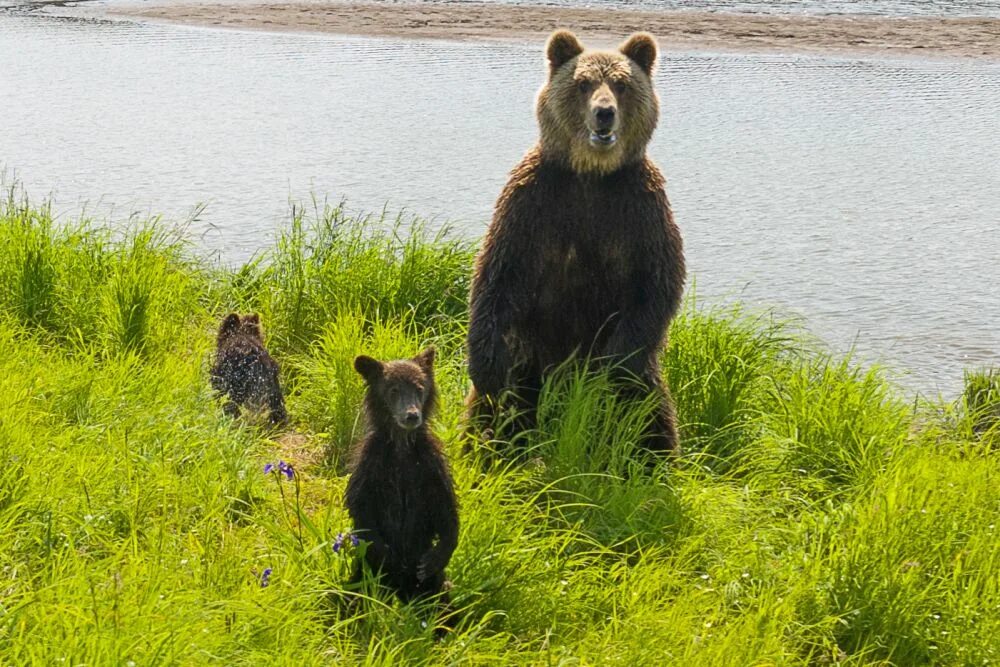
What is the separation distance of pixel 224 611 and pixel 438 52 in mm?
10297

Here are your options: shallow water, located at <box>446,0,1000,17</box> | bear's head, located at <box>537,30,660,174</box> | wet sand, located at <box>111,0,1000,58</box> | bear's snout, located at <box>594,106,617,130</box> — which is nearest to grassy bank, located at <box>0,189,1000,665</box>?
bear's head, located at <box>537,30,660,174</box>

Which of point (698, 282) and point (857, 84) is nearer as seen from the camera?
point (698, 282)

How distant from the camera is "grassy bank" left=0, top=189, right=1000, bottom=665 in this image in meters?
3.18

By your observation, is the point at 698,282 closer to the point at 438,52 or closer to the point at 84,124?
the point at 84,124

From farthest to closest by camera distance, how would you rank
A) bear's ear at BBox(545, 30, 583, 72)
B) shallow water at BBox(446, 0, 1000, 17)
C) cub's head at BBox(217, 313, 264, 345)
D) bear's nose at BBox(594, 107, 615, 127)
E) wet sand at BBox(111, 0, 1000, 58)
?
shallow water at BBox(446, 0, 1000, 17), wet sand at BBox(111, 0, 1000, 58), cub's head at BBox(217, 313, 264, 345), bear's ear at BBox(545, 30, 583, 72), bear's nose at BBox(594, 107, 615, 127)

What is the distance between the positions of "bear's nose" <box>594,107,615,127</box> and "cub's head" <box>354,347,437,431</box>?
103 centimetres

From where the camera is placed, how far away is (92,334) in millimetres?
5414

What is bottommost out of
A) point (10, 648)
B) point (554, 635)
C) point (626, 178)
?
point (554, 635)

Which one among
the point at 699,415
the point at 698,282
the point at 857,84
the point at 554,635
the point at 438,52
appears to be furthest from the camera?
the point at 438,52

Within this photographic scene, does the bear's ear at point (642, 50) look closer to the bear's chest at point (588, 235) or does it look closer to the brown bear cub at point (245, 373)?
the bear's chest at point (588, 235)

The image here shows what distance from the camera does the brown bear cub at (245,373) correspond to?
4773 mm

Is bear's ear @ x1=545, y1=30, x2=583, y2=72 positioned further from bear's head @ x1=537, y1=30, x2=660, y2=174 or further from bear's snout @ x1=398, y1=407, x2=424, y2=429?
bear's snout @ x1=398, y1=407, x2=424, y2=429

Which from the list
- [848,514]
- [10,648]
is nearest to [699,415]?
[848,514]

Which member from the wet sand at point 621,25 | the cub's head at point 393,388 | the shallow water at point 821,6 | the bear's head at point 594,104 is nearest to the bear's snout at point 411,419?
the cub's head at point 393,388
